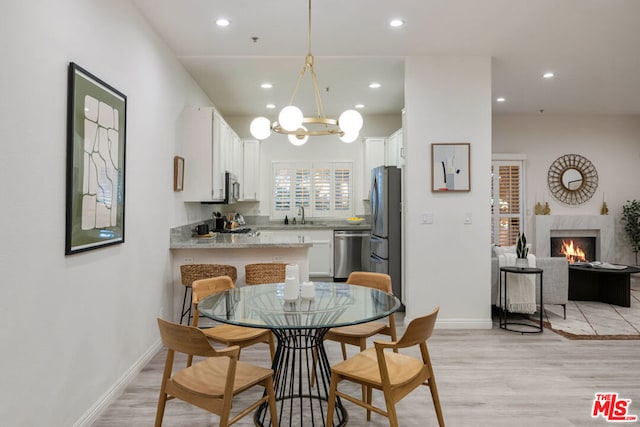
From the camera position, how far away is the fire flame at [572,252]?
6863mm

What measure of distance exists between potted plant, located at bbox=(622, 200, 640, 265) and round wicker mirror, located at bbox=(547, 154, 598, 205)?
62 cm

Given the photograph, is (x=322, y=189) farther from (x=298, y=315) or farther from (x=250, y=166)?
(x=298, y=315)

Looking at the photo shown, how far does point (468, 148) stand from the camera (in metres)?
4.20

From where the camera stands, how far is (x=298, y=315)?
6.61 ft

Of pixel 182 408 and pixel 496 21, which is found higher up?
pixel 496 21

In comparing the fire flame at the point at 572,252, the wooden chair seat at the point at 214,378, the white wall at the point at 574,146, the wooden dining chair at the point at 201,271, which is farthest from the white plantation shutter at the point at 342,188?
the wooden chair seat at the point at 214,378

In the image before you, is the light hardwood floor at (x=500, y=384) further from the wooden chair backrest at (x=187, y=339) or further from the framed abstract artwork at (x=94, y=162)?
the framed abstract artwork at (x=94, y=162)

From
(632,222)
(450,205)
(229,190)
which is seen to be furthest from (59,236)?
(632,222)

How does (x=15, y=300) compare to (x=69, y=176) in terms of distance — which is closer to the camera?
(x=15, y=300)

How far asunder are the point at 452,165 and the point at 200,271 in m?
2.74

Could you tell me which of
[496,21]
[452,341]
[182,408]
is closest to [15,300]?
[182,408]

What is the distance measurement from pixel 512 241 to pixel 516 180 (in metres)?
1.07

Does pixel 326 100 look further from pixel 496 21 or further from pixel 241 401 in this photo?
pixel 241 401

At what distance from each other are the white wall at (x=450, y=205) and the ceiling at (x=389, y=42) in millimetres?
287
